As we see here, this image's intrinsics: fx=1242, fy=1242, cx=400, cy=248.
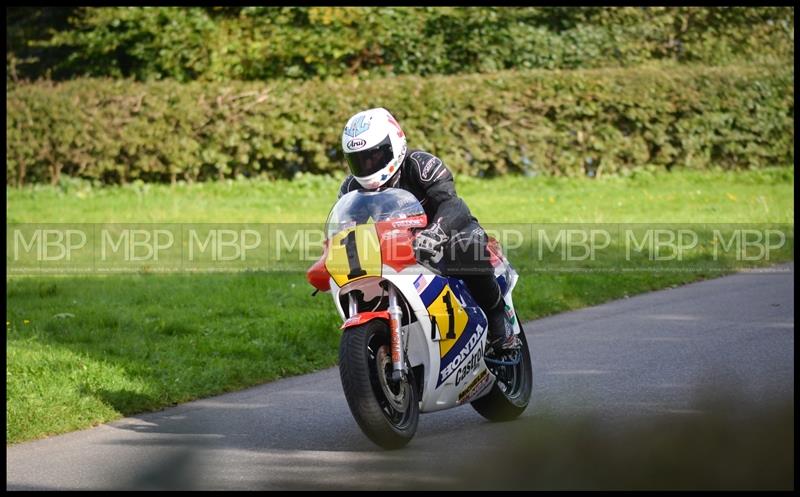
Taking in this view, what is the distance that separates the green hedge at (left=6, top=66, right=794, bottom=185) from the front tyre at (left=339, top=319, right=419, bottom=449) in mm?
16091

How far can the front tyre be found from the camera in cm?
582

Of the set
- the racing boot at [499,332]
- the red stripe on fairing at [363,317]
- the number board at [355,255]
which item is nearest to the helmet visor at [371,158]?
the number board at [355,255]

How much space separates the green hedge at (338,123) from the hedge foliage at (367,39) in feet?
13.9

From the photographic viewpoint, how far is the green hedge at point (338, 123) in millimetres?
21984

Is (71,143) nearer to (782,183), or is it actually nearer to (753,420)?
(782,183)

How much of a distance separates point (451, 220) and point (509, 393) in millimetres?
1196

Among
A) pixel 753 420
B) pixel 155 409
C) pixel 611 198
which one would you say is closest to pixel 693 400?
pixel 753 420

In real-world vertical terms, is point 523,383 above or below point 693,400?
below

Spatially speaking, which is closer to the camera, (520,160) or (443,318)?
(443,318)

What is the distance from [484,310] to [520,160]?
16.0 meters

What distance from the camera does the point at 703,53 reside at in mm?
29703

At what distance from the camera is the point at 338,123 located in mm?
22172

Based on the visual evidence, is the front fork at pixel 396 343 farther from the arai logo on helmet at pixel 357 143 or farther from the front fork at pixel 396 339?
the arai logo on helmet at pixel 357 143

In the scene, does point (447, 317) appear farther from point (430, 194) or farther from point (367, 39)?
point (367, 39)
